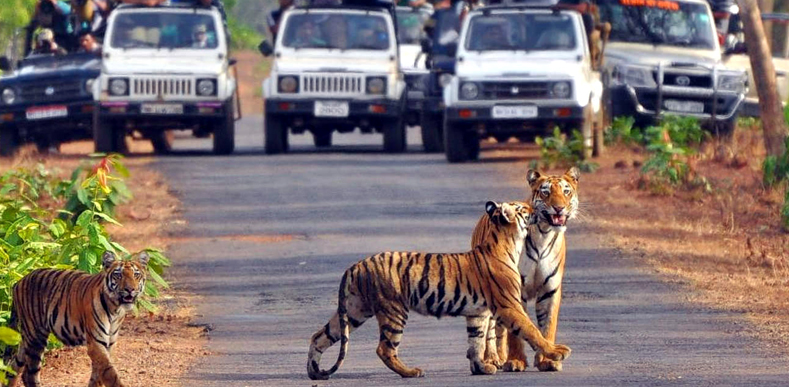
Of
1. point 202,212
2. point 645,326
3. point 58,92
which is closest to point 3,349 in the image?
point 645,326

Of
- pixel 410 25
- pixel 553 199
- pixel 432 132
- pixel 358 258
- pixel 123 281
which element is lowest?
pixel 432 132

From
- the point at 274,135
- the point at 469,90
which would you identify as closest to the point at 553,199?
the point at 469,90

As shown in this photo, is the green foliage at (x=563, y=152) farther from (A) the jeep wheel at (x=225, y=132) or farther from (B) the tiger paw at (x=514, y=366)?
(B) the tiger paw at (x=514, y=366)

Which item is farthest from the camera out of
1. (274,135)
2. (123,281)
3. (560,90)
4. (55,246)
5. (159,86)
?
(274,135)

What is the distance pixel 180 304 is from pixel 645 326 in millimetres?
3392

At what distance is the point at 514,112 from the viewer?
22469 mm

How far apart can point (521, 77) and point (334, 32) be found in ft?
11.8

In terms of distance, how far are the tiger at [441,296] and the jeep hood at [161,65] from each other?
50.2 ft

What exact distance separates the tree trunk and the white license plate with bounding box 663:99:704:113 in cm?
439

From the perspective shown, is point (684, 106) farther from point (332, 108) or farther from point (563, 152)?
point (332, 108)

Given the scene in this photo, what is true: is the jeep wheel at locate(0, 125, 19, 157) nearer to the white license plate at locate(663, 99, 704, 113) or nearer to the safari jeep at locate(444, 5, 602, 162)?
the safari jeep at locate(444, 5, 602, 162)

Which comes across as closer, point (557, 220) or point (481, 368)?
point (481, 368)

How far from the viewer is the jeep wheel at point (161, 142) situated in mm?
27250

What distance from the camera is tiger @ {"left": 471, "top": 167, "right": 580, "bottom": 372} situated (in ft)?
31.8
